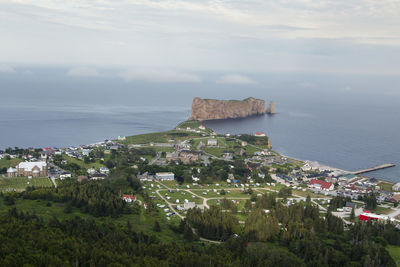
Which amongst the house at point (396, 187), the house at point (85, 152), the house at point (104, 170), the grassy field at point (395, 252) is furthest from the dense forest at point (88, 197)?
the house at point (396, 187)

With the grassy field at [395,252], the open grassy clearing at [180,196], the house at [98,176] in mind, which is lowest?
the grassy field at [395,252]

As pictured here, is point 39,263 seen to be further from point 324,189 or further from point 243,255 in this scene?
point 324,189

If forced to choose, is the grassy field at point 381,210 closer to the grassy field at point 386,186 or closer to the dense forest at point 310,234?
the dense forest at point 310,234

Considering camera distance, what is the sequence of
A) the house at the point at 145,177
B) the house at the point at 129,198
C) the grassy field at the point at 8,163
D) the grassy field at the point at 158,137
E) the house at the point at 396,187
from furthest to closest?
the grassy field at the point at 158,137, the grassy field at the point at 8,163, the house at the point at 396,187, the house at the point at 145,177, the house at the point at 129,198

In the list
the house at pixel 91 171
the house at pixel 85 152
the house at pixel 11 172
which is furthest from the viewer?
the house at pixel 85 152

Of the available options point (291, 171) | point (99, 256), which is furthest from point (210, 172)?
point (99, 256)

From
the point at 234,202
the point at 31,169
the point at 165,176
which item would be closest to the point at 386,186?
the point at 234,202

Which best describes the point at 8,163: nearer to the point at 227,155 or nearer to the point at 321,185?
the point at 227,155
